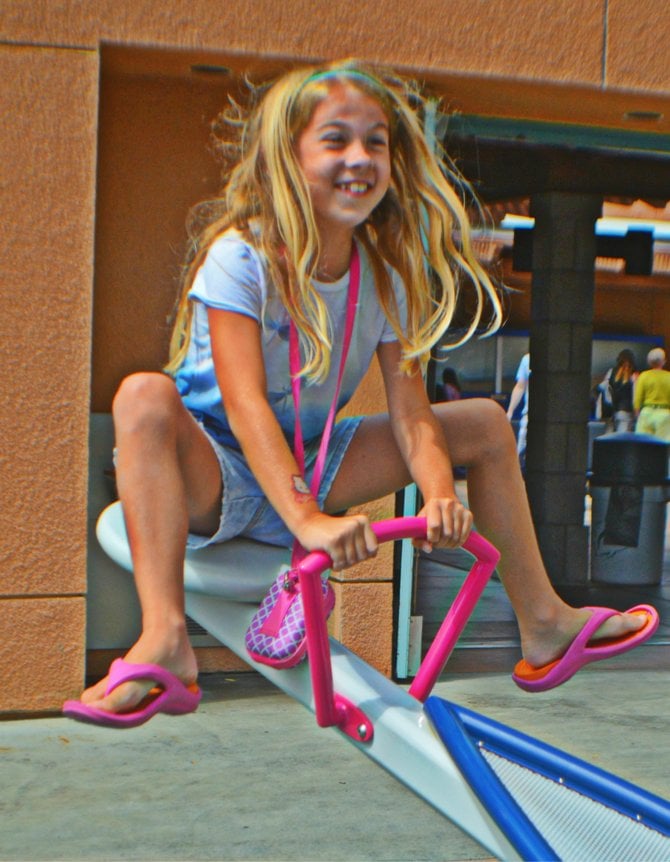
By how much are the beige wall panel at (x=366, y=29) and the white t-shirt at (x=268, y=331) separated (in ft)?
9.68

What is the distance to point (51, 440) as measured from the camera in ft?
15.3

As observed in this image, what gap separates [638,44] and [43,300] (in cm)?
266

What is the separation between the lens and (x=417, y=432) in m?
2.04

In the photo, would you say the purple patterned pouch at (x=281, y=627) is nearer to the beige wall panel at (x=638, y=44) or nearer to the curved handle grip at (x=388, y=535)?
the curved handle grip at (x=388, y=535)

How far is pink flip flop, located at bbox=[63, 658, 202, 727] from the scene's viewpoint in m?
1.82

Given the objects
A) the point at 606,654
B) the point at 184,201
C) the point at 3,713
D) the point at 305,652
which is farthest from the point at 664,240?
the point at 305,652

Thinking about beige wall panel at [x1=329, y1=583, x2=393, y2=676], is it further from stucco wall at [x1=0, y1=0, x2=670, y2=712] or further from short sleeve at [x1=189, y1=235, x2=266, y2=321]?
short sleeve at [x1=189, y1=235, x2=266, y2=321]

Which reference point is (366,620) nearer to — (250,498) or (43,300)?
(43,300)

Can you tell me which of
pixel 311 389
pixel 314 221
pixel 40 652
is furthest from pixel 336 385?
pixel 40 652

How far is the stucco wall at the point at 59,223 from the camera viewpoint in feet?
15.1

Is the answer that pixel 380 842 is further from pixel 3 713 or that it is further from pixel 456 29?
pixel 456 29

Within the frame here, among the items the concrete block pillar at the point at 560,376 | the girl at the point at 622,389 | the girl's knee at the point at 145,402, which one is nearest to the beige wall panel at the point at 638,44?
the concrete block pillar at the point at 560,376

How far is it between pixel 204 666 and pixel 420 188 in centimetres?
366

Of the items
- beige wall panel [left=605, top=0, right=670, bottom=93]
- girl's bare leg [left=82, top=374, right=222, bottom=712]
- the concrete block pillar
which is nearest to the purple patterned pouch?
girl's bare leg [left=82, top=374, right=222, bottom=712]
